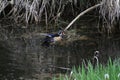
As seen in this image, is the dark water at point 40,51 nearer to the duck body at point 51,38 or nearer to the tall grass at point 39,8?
the duck body at point 51,38

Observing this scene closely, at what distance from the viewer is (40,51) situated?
7.55 meters

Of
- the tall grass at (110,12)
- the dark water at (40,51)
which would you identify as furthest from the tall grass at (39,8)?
the tall grass at (110,12)

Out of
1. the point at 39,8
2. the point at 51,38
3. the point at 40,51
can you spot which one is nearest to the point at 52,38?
the point at 51,38

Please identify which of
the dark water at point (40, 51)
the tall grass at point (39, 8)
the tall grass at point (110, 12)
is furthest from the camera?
the tall grass at point (39, 8)

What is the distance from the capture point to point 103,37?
8391 millimetres

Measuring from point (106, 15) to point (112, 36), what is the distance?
0.46 metres

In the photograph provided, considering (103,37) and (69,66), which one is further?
(103,37)

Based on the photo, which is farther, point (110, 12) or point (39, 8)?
point (39, 8)

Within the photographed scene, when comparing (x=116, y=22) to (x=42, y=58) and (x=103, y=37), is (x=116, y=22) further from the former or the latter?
(x=42, y=58)

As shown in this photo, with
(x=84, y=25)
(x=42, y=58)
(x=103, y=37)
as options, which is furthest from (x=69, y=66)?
(x=84, y=25)

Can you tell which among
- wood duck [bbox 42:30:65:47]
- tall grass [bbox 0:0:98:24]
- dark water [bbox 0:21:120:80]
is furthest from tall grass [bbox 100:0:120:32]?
wood duck [bbox 42:30:65:47]

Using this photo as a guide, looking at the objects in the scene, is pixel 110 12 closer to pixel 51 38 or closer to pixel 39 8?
pixel 51 38

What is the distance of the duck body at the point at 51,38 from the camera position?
8.05 m

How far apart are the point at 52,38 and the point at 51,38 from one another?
3 centimetres
